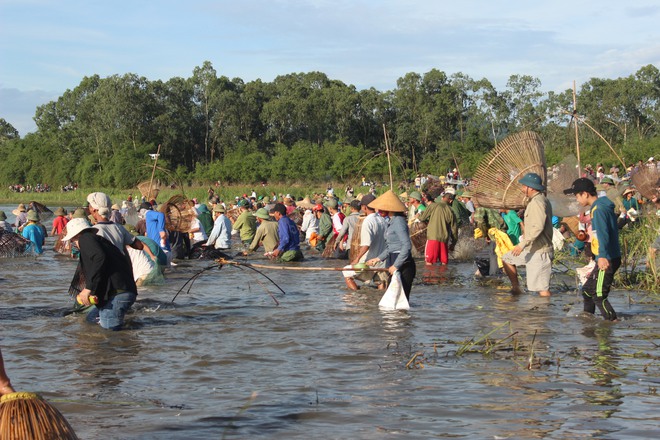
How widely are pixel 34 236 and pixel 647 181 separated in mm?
12624

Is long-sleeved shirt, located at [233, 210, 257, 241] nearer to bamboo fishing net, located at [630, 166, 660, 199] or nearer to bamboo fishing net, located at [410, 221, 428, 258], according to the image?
bamboo fishing net, located at [410, 221, 428, 258]

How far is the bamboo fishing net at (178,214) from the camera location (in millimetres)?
15652

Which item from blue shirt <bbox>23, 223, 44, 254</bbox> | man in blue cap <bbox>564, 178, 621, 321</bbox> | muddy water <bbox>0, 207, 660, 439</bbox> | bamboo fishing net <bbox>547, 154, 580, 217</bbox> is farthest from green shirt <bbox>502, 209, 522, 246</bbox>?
blue shirt <bbox>23, 223, 44, 254</bbox>

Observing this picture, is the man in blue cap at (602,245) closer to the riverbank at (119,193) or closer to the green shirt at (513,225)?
the green shirt at (513,225)

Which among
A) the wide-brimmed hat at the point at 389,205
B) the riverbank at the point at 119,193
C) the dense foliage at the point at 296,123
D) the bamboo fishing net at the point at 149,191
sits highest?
the dense foliage at the point at 296,123

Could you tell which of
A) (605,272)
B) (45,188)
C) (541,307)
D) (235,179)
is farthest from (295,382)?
(45,188)

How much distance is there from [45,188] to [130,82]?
15.8 m

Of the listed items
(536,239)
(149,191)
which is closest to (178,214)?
(149,191)

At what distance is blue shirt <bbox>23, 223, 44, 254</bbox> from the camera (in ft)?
59.8

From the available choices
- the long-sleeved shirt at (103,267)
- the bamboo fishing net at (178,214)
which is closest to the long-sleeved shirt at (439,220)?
the bamboo fishing net at (178,214)

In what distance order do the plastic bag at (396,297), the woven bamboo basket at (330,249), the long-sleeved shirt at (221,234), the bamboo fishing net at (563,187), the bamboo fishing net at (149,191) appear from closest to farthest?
1. the plastic bag at (396,297)
2. the bamboo fishing net at (563,187)
3. the long-sleeved shirt at (221,234)
4. the woven bamboo basket at (330,249)
5. the bamboo fishing net at (149,191)

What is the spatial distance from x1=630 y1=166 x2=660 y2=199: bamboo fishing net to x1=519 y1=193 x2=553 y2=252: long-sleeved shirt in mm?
4516

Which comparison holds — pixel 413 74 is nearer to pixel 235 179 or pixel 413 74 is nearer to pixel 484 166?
pixel 235 179

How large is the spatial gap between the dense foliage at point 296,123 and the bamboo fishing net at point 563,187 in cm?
3237
